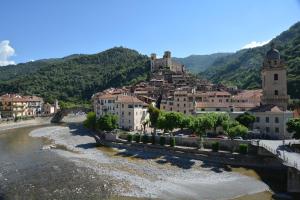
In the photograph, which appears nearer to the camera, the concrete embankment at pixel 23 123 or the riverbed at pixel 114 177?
the riverbed at pixel 114 177

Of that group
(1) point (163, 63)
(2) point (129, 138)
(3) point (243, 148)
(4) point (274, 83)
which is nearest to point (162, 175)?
(3) point (243, 148)

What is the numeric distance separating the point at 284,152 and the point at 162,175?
1519 centimetres

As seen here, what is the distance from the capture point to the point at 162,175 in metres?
45.1

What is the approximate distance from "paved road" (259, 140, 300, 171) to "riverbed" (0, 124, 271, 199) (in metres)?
3.75

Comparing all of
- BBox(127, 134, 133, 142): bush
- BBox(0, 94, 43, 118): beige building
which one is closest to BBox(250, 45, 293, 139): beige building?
BBox(127, 134, 133, 142): bush

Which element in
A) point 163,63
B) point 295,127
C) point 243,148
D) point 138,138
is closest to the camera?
point 243,148

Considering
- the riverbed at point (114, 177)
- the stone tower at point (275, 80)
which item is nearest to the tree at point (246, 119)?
the stone tower at point (275, 80)

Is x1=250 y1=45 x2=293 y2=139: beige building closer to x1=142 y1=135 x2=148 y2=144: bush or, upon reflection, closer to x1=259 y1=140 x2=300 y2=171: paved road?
x1=259 y1=140 x2=300 y2=171: paved road

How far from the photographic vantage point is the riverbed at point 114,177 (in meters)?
37.2

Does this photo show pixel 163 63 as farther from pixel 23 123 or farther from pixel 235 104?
pixel 235 104

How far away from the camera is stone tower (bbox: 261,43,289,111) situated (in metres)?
67.9

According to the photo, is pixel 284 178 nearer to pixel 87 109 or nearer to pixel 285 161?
pixel 285 161

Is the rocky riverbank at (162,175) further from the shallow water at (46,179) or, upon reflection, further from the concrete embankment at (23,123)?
the concrete embankment at (23,123)

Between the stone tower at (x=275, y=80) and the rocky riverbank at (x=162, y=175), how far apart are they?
24619 millimetres
